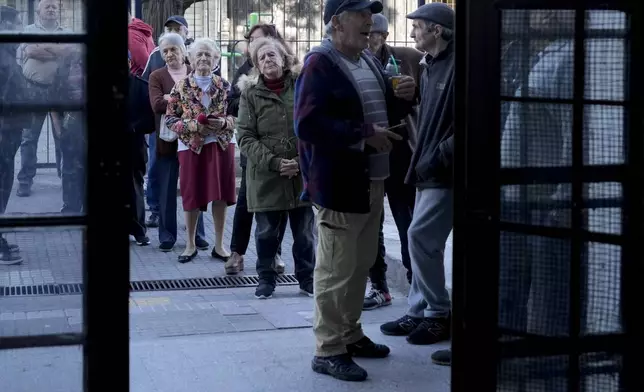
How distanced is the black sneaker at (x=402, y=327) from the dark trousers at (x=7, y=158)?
131 inches

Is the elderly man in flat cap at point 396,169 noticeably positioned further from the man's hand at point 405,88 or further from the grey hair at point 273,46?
the man's hand at point 405,88

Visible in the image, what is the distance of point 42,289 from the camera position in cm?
356

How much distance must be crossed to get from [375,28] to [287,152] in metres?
1.05

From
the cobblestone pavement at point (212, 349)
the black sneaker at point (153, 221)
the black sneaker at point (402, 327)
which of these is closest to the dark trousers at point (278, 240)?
the cobblestone pavement at point (212, 349)

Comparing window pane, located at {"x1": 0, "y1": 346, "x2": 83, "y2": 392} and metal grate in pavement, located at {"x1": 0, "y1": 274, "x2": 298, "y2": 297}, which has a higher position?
window pane, located at {"x1": 0, "y1": 346, "x2": 83, "y2": 392}

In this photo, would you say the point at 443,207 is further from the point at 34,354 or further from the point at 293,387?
the point at 34,354

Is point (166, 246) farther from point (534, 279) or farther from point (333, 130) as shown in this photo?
point (534, 279)

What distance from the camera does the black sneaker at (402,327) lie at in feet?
21.1

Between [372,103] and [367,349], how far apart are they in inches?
52.5

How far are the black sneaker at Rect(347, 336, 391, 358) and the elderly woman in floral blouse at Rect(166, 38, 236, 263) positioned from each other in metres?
3.43

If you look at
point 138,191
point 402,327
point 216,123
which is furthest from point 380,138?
point 138,191

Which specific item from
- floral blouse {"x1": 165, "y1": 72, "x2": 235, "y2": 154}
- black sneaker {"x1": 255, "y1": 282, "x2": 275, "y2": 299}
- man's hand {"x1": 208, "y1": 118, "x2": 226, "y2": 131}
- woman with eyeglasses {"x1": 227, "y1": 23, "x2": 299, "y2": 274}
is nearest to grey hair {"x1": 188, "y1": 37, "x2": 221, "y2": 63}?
floral blouse {"x1": 165, "y1": 72, "x2": 235, "y2": 154}

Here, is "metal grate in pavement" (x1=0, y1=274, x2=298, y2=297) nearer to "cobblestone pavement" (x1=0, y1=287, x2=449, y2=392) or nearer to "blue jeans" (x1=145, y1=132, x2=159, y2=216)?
"cobblestone pavement" (x1=0, y1=287, x2=449, y2=392)

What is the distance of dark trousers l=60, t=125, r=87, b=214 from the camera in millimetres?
3512
